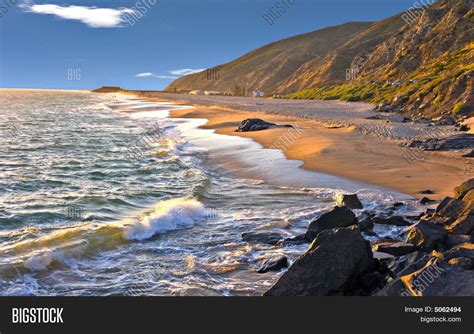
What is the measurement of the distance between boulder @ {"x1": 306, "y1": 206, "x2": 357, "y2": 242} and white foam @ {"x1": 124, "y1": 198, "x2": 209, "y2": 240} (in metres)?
3.70

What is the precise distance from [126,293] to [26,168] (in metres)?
15.9

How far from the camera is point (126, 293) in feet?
27.1

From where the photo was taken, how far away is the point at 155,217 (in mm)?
12914

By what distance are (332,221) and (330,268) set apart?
3590 mm

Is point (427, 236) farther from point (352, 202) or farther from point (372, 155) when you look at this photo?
point (372, 155)

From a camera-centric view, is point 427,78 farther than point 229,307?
Yes

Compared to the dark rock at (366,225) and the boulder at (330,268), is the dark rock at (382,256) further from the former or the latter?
the dark rock at (366,225)

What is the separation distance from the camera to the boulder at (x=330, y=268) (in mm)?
6961

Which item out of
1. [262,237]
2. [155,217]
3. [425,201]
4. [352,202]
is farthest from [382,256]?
[155,217]

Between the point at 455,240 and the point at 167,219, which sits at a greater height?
the point at 455,240

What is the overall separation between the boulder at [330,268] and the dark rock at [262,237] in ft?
10.8

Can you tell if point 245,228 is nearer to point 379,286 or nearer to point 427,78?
point 379,286

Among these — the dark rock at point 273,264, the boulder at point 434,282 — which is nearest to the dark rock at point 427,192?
the dark rock at point 273,264

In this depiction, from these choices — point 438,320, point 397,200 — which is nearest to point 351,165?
point 397,200
